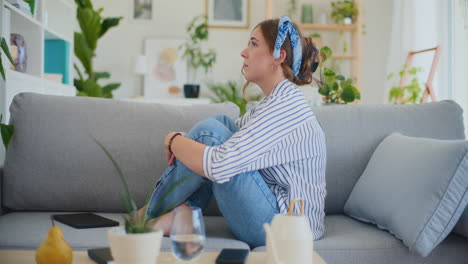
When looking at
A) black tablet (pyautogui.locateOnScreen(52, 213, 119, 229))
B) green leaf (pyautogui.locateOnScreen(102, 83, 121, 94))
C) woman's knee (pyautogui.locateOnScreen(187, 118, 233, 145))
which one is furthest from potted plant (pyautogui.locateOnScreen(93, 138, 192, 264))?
green leaf (pyautogui.locateOnScreen(102, 83, 121, 94))

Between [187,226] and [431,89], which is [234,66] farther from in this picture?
[187,226]

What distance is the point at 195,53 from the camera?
615 cm

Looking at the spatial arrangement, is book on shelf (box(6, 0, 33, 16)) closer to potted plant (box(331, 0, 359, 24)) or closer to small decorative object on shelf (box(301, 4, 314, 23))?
small decorative object on shelf (box(301, 4, 314, 23))

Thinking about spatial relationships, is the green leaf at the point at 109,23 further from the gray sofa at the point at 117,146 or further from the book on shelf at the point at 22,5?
the gray sofa at the point at 117,146

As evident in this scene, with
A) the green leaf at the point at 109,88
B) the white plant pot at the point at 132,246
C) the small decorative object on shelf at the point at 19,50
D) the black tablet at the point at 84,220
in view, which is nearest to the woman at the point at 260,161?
the black tablet at the point at 84,220

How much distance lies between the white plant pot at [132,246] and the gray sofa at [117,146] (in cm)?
78

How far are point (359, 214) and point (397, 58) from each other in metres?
4.19

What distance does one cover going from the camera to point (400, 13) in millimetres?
5824

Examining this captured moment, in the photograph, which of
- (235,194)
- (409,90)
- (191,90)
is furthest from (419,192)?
(191,90)

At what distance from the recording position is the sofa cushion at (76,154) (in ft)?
6.42

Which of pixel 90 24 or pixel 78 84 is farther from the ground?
pixel 90 24

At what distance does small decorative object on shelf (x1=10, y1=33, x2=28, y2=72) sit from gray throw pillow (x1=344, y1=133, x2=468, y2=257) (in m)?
2.27

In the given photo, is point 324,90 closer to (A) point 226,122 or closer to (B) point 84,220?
(A) point 226,122

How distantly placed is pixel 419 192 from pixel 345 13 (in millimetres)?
4509
